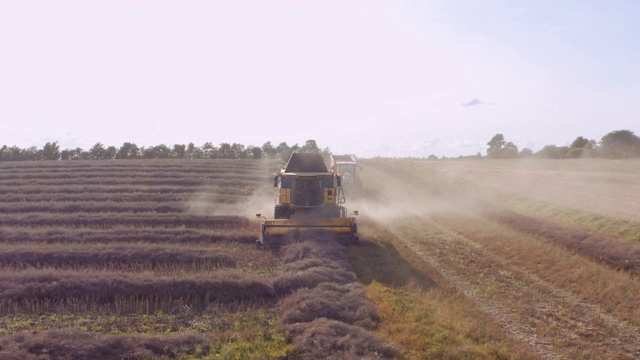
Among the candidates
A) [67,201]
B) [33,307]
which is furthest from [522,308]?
[67,201]

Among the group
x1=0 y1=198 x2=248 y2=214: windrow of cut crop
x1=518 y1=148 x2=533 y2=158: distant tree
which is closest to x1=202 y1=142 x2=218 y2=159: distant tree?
x1=0 y1=198 x2=248 y2=214: windrow of cut crop

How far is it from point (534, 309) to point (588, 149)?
62.2 m

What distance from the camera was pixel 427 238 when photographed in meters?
19.6

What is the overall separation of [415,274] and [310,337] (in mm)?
5901

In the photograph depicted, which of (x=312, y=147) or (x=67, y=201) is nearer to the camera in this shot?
(x=67, y=201)

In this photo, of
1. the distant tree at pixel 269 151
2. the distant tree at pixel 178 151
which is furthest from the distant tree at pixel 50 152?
the distant tree at pixel 269 151

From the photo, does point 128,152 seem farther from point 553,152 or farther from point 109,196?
point 553,152

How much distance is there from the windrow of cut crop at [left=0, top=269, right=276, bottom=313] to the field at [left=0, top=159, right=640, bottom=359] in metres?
0.04

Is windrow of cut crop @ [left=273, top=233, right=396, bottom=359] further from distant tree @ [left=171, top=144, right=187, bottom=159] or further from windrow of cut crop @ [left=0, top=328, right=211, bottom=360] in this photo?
distant tree @ [left=171, top=144, right=187, bottom=159]

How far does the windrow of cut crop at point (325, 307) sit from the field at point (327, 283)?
0.15ft

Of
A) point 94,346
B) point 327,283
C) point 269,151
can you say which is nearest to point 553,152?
point 269,151

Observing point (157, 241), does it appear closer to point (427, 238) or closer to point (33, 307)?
point (33, 307)

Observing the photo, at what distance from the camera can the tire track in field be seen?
9.34m

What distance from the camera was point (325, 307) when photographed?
34.9ft
